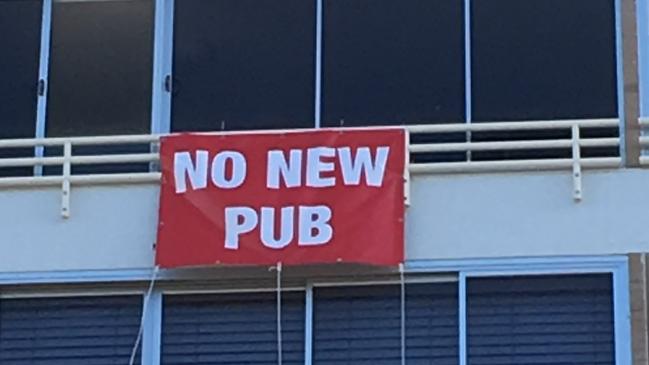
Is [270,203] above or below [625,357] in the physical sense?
above

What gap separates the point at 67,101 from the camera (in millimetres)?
15719

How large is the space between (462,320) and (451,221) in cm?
71

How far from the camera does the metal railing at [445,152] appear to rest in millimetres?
14680

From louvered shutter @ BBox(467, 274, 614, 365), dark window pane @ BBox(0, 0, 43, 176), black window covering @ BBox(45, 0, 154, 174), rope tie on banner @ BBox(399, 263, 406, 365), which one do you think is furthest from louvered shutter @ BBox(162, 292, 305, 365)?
dark window pane @ BBox(0, 0, 43, 176)

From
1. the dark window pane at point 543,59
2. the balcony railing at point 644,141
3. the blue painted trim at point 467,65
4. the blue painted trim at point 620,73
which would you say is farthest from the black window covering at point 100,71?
the balcony railing at point 644,141

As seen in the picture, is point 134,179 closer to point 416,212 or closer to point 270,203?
point 270,203

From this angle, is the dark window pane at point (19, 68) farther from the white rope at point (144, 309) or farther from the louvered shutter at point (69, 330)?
the white rope at point (144, 309)

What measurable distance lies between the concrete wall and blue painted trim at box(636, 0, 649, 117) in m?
0.64

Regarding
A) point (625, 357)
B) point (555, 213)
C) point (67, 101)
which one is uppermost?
point (67, 101)

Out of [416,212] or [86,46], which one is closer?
[416,212]

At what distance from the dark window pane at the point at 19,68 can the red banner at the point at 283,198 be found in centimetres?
131

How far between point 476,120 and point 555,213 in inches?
42.0

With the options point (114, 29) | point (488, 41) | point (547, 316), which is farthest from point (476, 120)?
point (114, 29)

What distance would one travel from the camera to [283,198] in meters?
14.7
